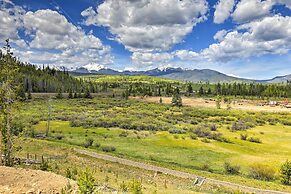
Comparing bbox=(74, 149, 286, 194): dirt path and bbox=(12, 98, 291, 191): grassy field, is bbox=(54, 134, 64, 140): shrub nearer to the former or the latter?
bbox=(12, 98, 291, 191): grassy field

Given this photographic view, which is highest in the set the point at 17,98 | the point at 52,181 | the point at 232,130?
the point at 17,98

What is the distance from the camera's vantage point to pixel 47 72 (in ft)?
625

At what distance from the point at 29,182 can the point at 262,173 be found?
90.5ft

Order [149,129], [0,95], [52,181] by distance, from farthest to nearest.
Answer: [149,129] < [0,95] < [52,181]

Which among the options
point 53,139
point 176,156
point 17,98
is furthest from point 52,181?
point 53,139

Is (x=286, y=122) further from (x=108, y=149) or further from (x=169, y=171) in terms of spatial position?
(x=169, y=171)

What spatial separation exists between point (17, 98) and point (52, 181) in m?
8.88

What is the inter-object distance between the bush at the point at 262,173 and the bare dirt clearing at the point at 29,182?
982 inches

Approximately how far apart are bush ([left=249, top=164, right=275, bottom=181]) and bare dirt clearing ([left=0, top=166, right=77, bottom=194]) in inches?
982

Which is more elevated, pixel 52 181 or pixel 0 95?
pixel 0 95

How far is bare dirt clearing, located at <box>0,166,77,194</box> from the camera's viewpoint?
662 inches

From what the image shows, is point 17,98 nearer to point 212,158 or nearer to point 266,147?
point 212,158

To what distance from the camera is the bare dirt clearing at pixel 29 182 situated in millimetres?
16812

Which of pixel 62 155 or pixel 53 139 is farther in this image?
pixel 53 139
